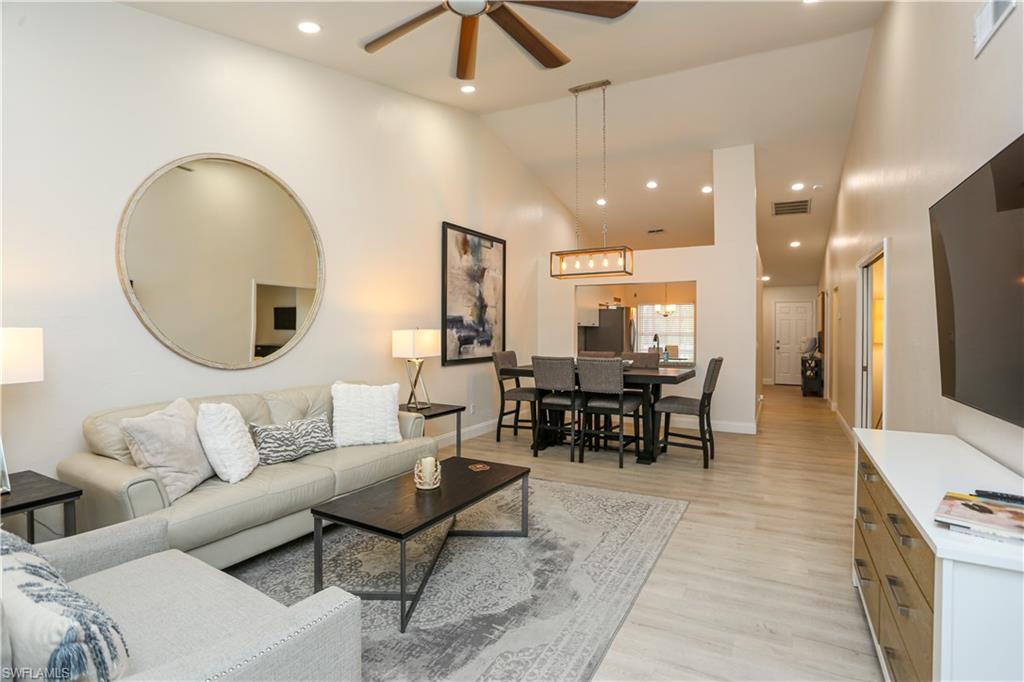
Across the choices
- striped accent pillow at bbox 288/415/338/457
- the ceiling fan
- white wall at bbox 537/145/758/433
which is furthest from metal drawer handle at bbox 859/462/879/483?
white wall at bbox 537/145/758/433

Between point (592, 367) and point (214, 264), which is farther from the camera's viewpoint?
point (592, 367)

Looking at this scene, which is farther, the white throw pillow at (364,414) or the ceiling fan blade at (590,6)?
the white throw pillow at (364,414)

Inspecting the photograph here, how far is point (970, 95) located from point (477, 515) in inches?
130

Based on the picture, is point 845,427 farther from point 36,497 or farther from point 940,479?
point 36,497

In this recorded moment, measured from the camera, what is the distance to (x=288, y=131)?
3977mm

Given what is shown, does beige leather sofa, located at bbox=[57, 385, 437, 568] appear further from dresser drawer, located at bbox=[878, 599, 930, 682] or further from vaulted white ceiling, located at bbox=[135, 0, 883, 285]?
dresser drawer, located at bbox=[878, 599, 930, 682]

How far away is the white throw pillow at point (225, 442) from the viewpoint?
2787 mm

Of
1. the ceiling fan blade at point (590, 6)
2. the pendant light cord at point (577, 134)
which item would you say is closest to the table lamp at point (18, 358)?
the ceiling fan blade at point (590, 6)

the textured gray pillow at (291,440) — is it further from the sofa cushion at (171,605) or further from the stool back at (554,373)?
the stool back at (554,373)

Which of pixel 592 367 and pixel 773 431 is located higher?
pixel 592 367

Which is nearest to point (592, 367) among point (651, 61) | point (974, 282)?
point (651, 61)

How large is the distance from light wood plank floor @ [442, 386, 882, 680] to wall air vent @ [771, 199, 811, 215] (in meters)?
4.37

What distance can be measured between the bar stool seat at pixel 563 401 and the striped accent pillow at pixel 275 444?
267 cm

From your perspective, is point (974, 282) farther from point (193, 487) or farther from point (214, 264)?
point (214, 264)
